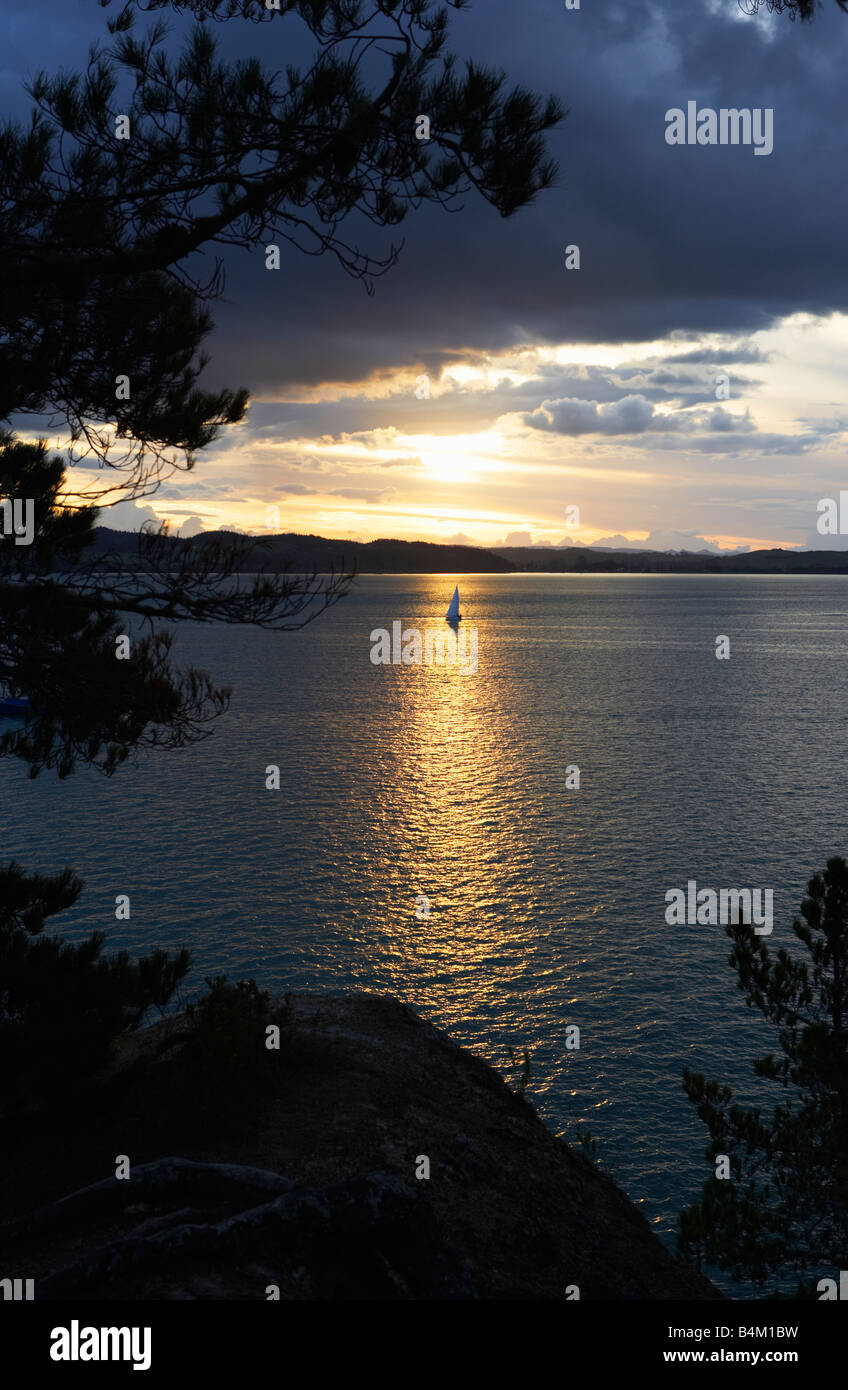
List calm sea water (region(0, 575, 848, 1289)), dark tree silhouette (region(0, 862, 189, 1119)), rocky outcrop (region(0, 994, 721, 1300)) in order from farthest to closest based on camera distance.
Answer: calm sea water (region(0, 575, 848, 1289)) → dark tree silhouette (region(0, 862, 189, 1119)) → rocky outcrop (region(0, 994, 721, 1300))

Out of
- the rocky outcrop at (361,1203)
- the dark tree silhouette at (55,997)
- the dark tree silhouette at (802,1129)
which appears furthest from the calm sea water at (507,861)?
the dark tree silhouette at (55,997)

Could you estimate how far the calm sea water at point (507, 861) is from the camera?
28.5 m

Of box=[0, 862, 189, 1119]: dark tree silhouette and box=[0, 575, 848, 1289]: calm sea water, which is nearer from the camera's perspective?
box=[0, 862, 189, 1119]: dark tree silhouette

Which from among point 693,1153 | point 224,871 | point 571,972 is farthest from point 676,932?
point 224,871

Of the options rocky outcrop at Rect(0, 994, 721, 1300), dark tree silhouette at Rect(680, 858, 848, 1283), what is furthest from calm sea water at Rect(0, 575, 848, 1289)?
rocky outcrop at Rect(0, 994, 721, 1300)

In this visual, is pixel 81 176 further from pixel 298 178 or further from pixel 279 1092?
pixel 279 1092

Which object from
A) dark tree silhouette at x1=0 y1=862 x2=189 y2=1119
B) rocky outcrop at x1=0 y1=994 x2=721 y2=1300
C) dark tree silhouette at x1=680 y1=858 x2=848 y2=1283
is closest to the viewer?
rocky outcrop at x1=0 y1=994 x2=721 y2=1300

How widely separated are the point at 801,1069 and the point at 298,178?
46.7 ft

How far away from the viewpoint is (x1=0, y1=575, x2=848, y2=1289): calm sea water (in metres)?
28.5

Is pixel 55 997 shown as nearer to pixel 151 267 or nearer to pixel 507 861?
pixel 151 267

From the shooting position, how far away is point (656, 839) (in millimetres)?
47531

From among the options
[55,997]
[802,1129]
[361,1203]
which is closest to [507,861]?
[802,1129]

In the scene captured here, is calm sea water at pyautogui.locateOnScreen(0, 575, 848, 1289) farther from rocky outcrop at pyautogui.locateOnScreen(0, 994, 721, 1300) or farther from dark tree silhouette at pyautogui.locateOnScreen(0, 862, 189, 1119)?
dark tree silhouette at pyautogui.locateOnScreen(0, 862, 189, 1119)

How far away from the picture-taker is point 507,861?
4528cm
